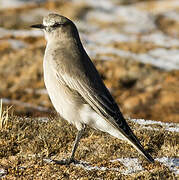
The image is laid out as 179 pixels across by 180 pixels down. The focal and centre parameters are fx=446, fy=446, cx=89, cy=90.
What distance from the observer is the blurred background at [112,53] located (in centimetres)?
1382

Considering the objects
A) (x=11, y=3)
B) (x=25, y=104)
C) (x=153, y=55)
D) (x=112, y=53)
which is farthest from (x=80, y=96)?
(x=11, y=3)

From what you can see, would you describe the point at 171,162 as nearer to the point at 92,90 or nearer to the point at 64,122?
the point at 92,90

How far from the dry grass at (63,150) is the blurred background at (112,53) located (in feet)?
9.77

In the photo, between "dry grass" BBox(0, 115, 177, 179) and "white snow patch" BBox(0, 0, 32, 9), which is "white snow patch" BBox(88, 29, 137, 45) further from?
"dry grass" BBox(0, 115, 177, 179)

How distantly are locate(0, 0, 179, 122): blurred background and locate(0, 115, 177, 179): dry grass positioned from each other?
298 cm

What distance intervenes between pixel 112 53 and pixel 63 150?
1006cm

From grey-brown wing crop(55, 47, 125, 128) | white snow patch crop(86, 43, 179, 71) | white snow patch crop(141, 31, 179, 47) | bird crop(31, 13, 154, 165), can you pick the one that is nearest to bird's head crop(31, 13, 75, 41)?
bird crop(31, 13, 154, 165)

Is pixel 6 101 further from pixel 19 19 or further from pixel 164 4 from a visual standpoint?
pixel 164 4

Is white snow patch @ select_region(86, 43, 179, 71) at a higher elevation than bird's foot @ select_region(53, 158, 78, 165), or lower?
lower

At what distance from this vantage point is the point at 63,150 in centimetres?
656

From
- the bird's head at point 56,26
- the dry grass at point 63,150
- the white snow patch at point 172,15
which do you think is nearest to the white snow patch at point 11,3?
the white snow patch at point 172,15

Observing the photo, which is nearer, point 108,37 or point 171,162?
point 171,162

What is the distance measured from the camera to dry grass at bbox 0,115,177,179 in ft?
18.9

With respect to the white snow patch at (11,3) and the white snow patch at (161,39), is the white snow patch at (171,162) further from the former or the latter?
the white snow patch at (11,3)
